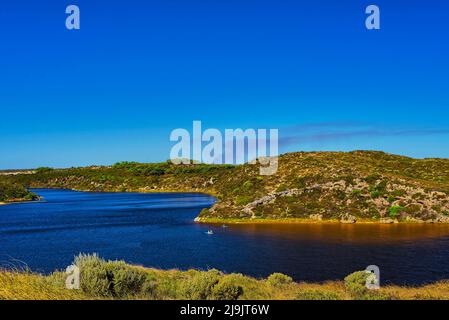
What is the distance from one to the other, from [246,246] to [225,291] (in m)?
28.1

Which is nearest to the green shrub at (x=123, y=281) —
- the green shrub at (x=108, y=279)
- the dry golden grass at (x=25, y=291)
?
the green shrub at (x=108, y=279)

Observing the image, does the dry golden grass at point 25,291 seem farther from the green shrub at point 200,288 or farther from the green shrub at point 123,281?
the green shrub at point 200,288

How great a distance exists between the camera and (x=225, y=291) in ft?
50.3

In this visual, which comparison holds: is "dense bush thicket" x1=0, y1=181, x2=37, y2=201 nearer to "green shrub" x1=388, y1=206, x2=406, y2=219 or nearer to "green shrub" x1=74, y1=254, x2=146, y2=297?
"green shrub" x1=388, y1=206, x2=406, y2=219

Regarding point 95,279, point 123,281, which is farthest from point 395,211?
point 95,279

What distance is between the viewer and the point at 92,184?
178 m

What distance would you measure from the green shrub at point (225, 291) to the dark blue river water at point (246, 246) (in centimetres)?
1560

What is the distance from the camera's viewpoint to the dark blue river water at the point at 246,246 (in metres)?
33.7

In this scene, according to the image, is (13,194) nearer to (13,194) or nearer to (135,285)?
(13,194)

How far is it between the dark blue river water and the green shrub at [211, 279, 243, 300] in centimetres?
1560

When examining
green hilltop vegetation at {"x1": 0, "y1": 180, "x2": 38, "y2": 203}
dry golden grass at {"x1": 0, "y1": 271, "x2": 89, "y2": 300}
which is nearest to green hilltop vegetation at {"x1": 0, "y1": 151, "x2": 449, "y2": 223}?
dry golden grass at {"x1": 0, "y1": 271, "x2": 89, "y2": 300}
